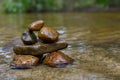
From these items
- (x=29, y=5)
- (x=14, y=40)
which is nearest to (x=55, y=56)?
(x=14, y=40)

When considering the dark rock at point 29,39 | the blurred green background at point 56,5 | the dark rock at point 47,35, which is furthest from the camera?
the blurred green background at point 56,5

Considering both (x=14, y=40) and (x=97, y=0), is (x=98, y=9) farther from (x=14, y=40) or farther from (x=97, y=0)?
(x=14, y=40)

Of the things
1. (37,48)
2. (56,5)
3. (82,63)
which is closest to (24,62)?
(37,48)

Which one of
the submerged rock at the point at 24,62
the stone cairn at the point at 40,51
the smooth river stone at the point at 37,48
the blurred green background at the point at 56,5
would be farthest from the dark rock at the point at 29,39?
the blurred green background at the point at 56,5

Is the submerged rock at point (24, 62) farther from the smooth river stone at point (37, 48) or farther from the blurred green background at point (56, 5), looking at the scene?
the blurred green background at point (56, 5)

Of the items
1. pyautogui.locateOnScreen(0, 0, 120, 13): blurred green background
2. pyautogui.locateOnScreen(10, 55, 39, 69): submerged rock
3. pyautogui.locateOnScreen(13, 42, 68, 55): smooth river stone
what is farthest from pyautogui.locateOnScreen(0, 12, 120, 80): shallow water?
pyautogui.locateOnScreen(0, 0, 120, 13): blurred green background

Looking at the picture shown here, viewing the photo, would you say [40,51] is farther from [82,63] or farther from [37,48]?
[82,63]

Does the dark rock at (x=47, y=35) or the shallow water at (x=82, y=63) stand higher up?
the dark rock at (x=47, y=35)
